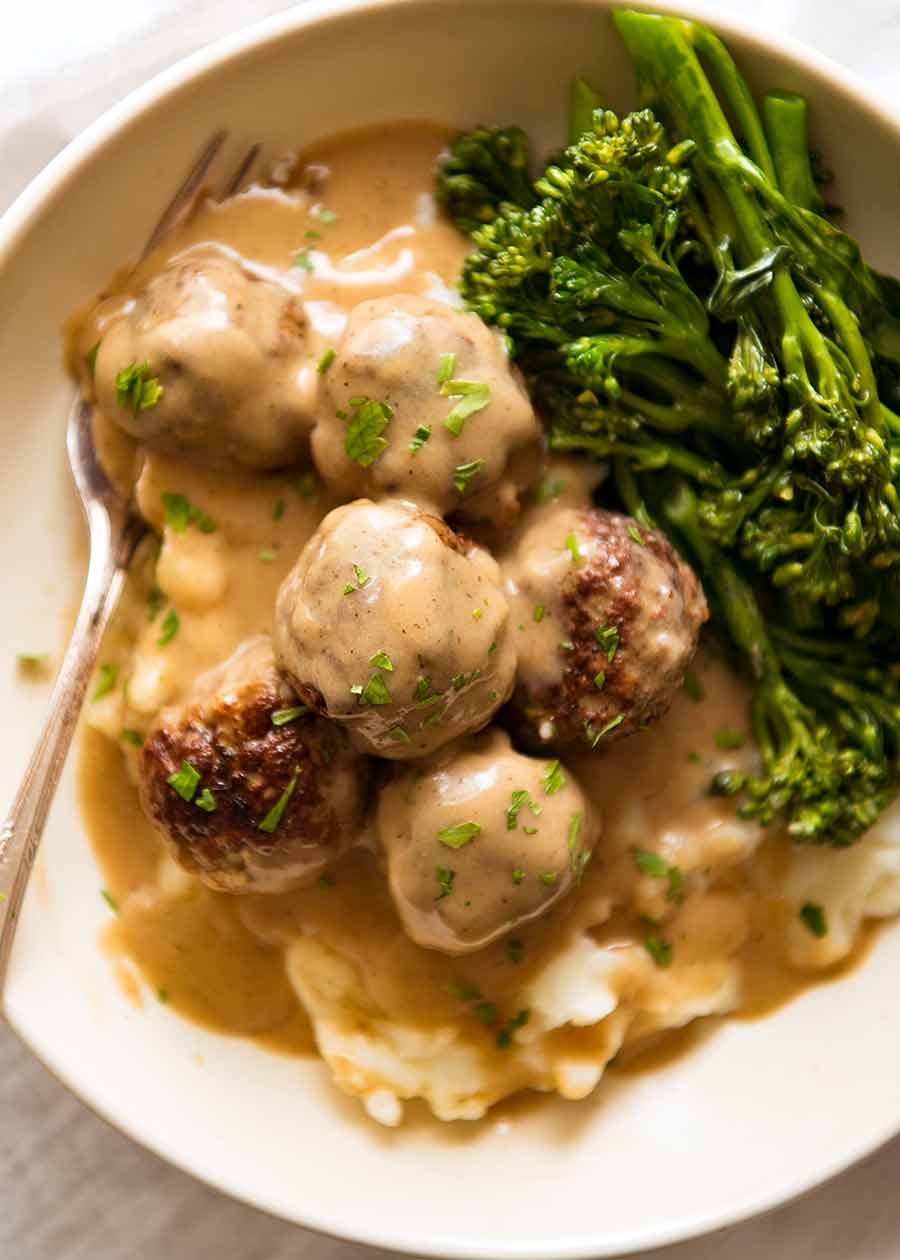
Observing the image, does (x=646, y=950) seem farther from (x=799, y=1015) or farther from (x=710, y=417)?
(x=710, y=417)

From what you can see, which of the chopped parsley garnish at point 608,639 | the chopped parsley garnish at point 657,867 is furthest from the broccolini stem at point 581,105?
the chopped parsley garnish at point 657,867

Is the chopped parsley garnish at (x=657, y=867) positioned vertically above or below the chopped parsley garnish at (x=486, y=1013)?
above

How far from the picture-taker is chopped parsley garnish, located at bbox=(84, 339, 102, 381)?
3.85 metres

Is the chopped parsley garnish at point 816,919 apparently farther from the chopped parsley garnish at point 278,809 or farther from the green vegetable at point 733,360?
the chopped parsley garnish at point 278,809

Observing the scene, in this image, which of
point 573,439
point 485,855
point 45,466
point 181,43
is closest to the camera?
point 485,855

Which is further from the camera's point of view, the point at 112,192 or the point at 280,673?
the point at 112,192

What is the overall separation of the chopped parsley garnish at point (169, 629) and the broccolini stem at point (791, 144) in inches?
87.7

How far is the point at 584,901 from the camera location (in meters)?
3.91

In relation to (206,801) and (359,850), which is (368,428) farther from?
(359,850)

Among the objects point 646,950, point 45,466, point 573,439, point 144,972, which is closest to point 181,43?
point 45,466

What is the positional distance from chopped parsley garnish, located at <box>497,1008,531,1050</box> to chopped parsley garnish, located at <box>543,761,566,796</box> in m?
0.83

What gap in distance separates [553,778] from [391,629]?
0.74 metres

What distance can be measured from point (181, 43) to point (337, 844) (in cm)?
292

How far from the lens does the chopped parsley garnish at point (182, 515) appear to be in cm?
378
